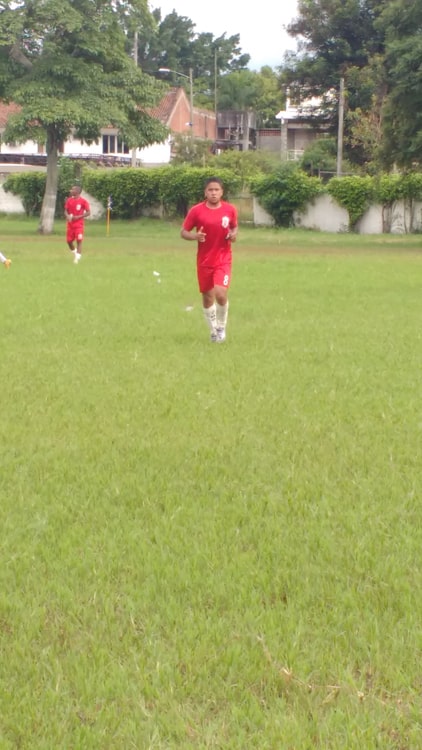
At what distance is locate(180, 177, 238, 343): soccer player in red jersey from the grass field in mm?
700

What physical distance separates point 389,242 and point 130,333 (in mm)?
30955

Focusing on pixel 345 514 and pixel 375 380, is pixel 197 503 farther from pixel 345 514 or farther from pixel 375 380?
pixel 375 380

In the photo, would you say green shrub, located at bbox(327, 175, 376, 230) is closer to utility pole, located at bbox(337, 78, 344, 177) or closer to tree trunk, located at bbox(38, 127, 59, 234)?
tree trunk, located at bbox(38, 127, 59, 234)

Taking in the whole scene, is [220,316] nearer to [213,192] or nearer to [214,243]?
[214,243]

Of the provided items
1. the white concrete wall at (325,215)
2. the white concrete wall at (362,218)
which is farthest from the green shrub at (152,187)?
the white concrete wall at (325,215)

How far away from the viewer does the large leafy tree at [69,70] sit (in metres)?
40.2

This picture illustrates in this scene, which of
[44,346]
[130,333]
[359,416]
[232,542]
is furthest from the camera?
[130,333]

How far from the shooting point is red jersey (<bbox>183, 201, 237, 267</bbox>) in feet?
42.8

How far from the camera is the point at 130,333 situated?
14133 millimetres

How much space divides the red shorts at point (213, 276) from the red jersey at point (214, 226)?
62 millimetres

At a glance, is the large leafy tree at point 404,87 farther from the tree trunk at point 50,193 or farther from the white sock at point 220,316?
the white sock at point 220,316

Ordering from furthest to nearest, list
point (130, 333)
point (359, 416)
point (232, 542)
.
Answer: point (130, 333), point (359, 416), point (232, 542)

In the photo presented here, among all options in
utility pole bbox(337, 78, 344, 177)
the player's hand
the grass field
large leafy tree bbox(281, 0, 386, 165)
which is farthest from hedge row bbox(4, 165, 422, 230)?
the grass field

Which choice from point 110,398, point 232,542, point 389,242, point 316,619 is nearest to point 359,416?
point 110,398
